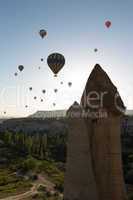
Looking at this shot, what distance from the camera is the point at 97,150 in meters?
17.2

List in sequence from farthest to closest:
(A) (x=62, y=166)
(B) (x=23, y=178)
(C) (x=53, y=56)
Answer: (A) (x=62, y=166), (B) (x=23, y=178), (C) (x=53, y=56)

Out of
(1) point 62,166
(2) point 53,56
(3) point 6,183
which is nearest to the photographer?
(2) point 53,56

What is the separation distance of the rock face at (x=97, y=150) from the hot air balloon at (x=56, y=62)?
16.9m

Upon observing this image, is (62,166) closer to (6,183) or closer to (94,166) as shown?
(6,183)

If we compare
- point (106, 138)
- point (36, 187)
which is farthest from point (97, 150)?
point (36, 187)

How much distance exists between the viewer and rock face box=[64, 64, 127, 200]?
671 inches

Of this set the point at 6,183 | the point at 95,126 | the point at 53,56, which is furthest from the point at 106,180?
the point at 6,183

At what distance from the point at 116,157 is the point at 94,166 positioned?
1.05 meters

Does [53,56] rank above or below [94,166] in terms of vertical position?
above

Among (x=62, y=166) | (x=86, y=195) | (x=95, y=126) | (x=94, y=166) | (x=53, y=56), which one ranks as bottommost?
(x=62, y=166)

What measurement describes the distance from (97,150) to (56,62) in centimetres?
1801

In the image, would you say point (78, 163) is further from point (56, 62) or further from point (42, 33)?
point (42, 33)

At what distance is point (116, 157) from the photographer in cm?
1705

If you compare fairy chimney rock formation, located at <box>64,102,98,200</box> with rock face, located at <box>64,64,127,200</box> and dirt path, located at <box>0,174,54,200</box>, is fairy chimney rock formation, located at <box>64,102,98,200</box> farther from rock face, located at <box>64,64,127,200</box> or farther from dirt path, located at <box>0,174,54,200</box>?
dirt path, located at <box>0,174,54,200</box>
